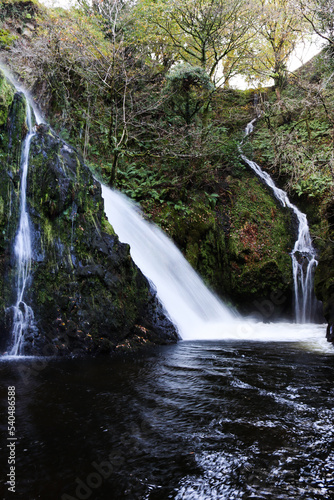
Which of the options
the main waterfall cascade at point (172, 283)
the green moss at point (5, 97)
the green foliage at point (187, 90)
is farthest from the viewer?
the green foliage at point (187, 90)

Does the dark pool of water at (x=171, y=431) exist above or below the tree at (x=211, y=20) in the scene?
below

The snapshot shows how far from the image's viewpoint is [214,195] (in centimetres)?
1148

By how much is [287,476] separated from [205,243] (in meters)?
8.98

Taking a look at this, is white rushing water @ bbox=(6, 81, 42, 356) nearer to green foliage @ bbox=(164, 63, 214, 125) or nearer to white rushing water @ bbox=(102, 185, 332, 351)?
A: white rushing water @ bbox=(102, 185, 332, 351)

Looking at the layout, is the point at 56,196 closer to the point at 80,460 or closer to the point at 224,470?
the point at 80,460

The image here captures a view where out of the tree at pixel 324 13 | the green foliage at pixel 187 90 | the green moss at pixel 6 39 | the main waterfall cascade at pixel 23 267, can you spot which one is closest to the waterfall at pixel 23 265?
the main waterfall cascade at pixel 23 267

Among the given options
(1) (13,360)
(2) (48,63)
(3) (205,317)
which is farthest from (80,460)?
(2) (48,63)

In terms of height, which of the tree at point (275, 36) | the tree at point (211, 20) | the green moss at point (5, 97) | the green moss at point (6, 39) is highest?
the tree at point (275, 36)

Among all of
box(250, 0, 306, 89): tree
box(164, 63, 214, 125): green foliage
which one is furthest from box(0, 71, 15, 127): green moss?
box(250, 0, 306, 89): tree

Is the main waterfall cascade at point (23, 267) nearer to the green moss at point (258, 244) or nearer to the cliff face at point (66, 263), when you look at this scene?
the cliff face at point (66, 263)

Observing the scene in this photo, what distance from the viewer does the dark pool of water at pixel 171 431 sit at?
1.85m

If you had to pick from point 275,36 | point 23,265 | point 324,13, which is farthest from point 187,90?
point 23,265

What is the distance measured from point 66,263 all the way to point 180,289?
3.52m

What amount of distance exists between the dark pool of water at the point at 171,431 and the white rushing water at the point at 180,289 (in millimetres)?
2919
